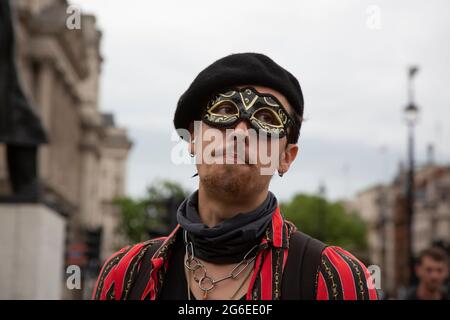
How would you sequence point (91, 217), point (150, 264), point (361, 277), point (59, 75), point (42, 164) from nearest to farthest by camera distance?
point (361, 277) → point (150, 264) → point (42, 164) → point (59, 75) → point (91, 217)

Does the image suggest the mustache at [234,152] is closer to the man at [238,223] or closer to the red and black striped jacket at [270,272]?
the man at [238,223]

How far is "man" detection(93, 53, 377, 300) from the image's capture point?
2.94 metres

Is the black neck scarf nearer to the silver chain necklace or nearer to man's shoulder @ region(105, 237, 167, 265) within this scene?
the silver chain necklace

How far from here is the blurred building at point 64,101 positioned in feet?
215

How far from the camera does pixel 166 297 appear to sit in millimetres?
3061

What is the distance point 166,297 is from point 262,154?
1.67ft

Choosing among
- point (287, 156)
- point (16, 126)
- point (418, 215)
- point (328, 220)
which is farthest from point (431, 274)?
A: point (418, 215)

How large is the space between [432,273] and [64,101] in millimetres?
72978

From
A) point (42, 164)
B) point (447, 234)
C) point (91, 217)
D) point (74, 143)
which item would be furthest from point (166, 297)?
point (447, 234)

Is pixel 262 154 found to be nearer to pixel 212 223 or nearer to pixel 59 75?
pixel 212 223

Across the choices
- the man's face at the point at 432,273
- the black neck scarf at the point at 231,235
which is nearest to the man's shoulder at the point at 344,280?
the black neck scarf at the point at 231,235

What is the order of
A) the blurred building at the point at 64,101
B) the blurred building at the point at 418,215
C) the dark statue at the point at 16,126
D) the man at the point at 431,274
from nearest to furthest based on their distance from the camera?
the man at the point at 431,274 < the dark statue at the point at 16,126 < the blurred building at the point at 64,101 < the blurred building at the point at 418,215

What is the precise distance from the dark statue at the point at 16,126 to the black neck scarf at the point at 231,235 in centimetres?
803

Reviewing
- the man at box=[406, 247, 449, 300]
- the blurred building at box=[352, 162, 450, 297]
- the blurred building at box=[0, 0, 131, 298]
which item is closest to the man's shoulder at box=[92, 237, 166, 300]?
the man at box=[406, 247, 449, 300]
